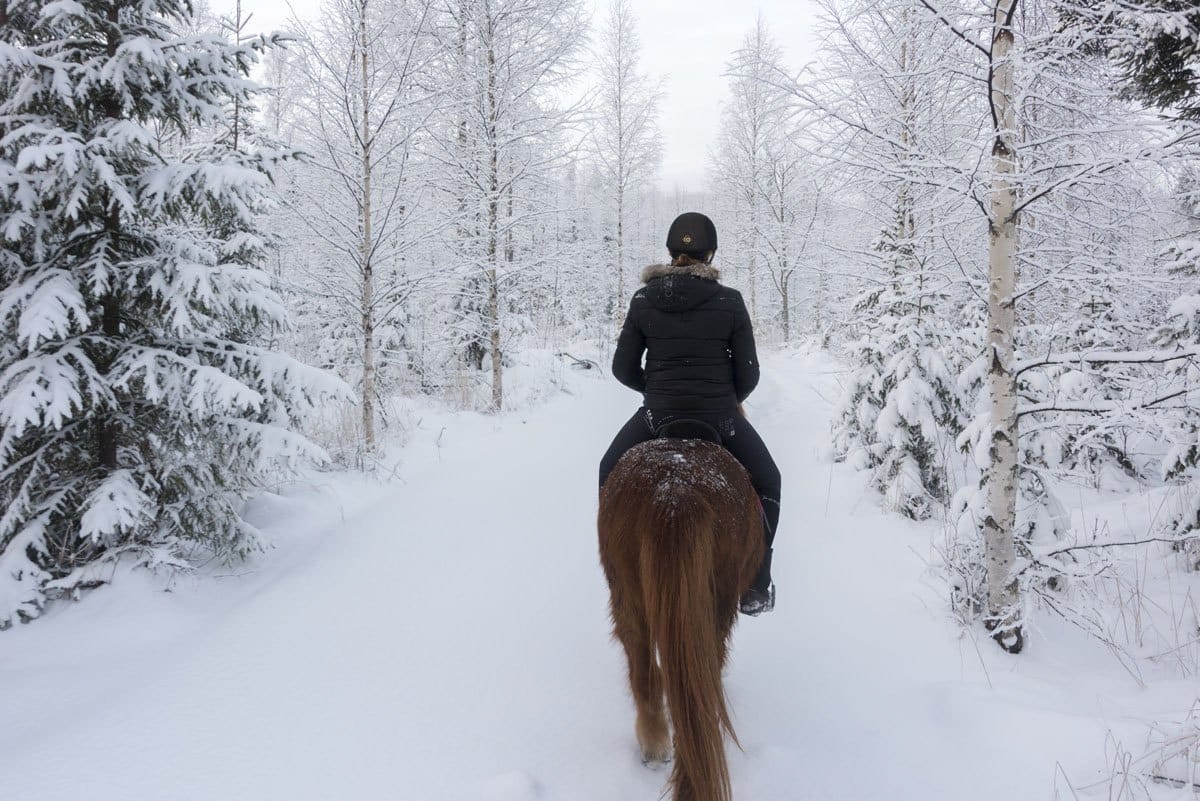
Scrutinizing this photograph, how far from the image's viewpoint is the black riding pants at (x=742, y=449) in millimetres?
2795

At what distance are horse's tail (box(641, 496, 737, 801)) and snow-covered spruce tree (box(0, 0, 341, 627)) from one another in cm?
270

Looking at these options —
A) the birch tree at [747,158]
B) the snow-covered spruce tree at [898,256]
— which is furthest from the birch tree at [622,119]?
the snow-covered spruce tree at [898,256]

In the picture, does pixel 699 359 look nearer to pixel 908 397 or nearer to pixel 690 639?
pixel 690 639

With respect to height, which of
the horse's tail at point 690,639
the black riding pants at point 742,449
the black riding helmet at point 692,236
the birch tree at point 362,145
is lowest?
the horse's tail at point 690,639

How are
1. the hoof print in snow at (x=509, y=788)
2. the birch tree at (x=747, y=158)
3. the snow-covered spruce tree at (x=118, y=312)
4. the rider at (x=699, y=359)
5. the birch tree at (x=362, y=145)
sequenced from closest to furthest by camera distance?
the hoof print in snow at (x=509, y=788) → the rider at (x=699, y=359) → the snow-covered spruce tree at (x=118, y=312) → the birch tree at (x=362, y=145) → the birch tree at (x=747, y=158)

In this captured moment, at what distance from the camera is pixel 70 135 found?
302cm

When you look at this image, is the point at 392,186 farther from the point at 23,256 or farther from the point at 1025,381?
the point at 1025,381

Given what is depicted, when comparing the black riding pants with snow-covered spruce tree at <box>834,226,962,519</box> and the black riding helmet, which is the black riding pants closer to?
the black riding helmet

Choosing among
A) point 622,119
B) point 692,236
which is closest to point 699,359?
point 692,236

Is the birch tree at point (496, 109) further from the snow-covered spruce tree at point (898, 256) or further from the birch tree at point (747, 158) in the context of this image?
the birch tree at point (747, 158)

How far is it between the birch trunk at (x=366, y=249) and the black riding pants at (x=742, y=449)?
14.6ft

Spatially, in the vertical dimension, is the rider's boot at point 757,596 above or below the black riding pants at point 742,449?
below

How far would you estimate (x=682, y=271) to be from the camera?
2.81m

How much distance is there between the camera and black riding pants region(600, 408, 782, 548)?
9.17 ft
